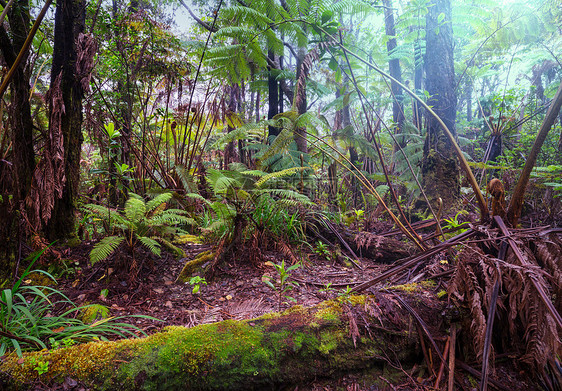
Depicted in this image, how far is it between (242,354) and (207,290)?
1.04 m

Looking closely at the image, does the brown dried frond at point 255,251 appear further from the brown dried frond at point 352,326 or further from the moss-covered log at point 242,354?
the brown dried frond at point 352,326

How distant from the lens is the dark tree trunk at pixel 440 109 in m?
3.27

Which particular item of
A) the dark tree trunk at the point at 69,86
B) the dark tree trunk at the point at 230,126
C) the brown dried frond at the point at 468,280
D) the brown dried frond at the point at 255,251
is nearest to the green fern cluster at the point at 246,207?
the brown dried frond at the point at 255,251

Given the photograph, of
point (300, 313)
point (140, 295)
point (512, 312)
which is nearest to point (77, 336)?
point (140, 295)

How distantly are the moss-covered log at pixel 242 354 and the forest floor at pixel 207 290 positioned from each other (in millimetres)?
114

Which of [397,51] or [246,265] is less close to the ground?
[397,51]

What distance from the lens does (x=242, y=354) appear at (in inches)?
46.0

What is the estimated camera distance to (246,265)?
2.43 meters

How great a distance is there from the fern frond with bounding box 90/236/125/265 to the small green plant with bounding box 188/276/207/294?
630 millimetres

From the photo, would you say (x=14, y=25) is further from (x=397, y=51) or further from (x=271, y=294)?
(x=397, y=51)

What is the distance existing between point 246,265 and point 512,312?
186 centimetres

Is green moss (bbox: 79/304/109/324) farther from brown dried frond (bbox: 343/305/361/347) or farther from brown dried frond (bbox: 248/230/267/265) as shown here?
brown dried frond (bbox: 343/305/361/347)

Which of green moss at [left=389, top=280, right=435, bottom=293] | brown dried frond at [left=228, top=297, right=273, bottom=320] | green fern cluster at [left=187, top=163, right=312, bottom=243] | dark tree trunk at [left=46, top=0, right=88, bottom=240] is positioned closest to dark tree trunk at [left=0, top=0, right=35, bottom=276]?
dark tree trunk at [left=46, top=0, right=88, bottom=240]

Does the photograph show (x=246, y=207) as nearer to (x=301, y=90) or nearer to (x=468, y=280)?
(x=468, y=280)
